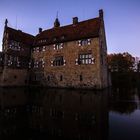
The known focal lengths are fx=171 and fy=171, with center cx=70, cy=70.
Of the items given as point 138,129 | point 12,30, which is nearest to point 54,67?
point 12,30

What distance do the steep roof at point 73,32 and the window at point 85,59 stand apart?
3.26 m

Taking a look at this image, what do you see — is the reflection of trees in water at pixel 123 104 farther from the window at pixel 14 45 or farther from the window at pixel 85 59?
the window at pixel 14 45

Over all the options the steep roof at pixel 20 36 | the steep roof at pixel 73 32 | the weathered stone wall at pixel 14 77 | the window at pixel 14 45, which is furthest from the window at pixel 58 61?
the steep roof at pixel 20 36

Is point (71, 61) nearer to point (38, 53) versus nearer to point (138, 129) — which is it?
point (38, 53)

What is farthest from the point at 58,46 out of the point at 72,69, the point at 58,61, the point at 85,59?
the point at 85,59

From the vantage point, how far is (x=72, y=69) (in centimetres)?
3102

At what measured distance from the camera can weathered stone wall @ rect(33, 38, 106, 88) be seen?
28328mm

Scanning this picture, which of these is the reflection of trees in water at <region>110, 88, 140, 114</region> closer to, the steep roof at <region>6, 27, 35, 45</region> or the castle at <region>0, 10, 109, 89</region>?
the castle at <region>0, 10, 109, 89</region>

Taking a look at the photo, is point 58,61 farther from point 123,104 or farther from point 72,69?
point 123,104

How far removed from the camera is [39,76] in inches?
1422

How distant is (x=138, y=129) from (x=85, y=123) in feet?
8.45

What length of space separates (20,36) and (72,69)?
14934 mm

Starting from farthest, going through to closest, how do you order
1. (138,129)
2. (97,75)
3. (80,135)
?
1. (97,75)
2. (138,129)
3. (80,135)

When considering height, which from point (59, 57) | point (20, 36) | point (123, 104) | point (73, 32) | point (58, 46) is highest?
point (20, 36)
